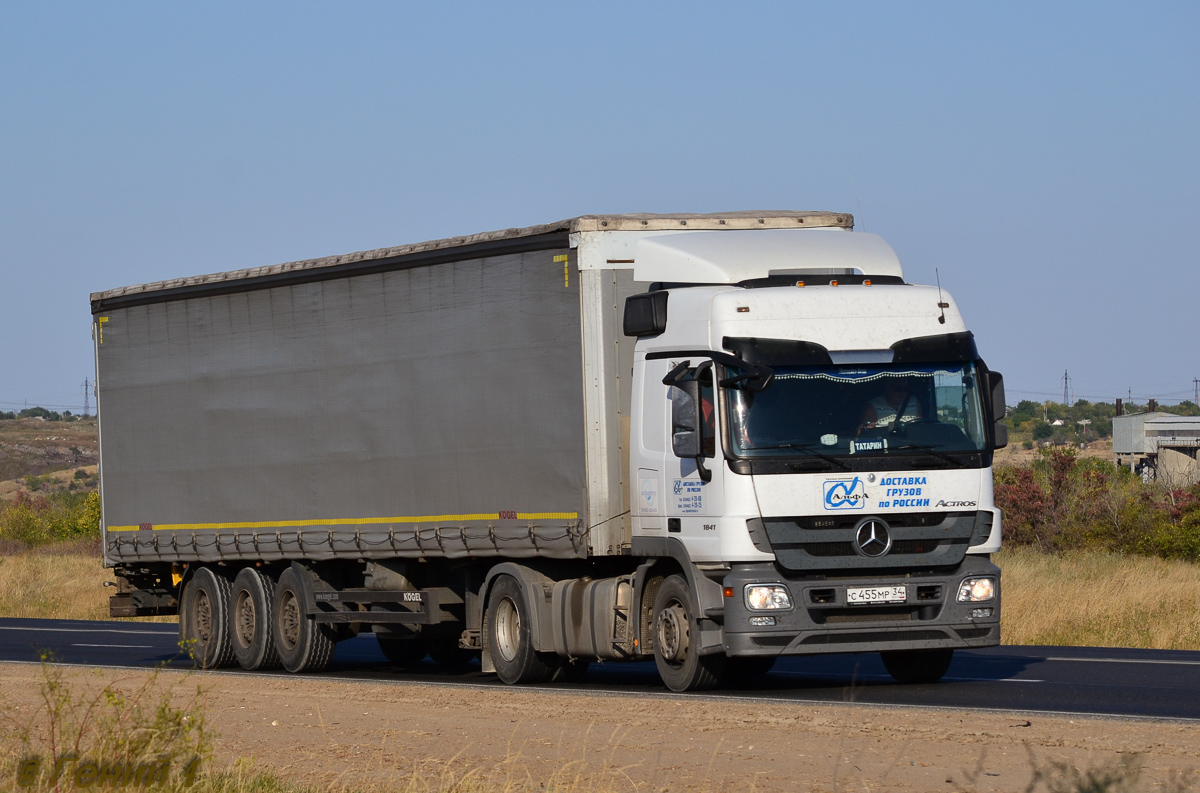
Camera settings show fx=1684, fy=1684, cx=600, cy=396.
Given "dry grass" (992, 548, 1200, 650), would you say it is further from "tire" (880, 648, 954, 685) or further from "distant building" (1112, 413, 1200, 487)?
"distant building" (1112, 413, 1200, 487)

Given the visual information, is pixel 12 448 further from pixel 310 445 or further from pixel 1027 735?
pixel 1027 735

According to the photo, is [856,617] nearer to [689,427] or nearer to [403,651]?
[689,427]

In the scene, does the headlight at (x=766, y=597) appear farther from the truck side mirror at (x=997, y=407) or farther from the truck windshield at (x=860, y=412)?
the truck side mirror at (x=997, y=407)

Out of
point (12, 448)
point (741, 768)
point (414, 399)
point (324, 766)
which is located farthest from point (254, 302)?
point (12, 448)

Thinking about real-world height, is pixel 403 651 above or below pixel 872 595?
below

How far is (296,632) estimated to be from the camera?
61.3 ft

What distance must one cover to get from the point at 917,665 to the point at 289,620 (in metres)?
7.35

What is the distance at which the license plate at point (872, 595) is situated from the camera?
13328mm

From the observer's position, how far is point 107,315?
69.2 feet

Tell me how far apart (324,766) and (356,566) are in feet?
25.9

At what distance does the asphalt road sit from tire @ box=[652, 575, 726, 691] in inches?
9.6

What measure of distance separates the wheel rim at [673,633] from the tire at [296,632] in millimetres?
5504

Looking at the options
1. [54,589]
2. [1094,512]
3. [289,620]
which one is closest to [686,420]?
[289,620]

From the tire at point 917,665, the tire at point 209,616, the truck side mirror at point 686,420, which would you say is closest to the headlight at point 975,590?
the tire at point 917,665
